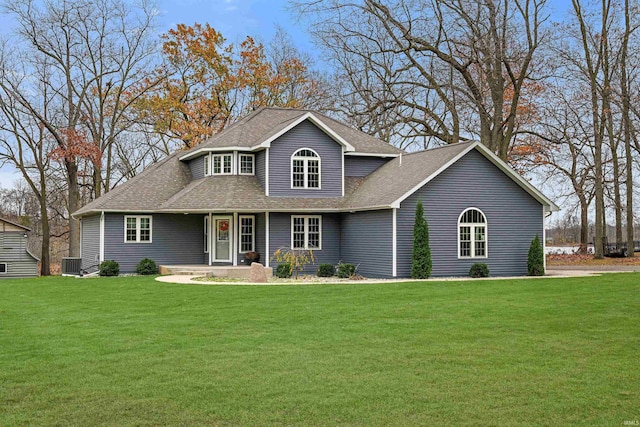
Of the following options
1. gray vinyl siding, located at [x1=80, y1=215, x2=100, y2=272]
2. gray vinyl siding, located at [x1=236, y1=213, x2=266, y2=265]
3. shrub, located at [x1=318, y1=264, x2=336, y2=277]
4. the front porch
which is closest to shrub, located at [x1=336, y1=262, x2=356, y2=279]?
shrub, located at [x1=318, y1=264, x2=336, y2=277]

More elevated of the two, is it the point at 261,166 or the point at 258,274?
the point at 261,166

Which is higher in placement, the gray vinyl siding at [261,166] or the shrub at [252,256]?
the gray vinyl siding at [261,166]

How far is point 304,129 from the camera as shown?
A: 2820cm

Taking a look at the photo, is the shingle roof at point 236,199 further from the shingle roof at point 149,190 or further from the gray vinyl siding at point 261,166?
the shingle roof at point 149,190

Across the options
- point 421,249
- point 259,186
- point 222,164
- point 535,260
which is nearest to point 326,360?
point 421,249

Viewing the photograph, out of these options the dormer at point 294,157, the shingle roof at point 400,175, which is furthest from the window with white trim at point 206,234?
the shingle roof at point 400,175

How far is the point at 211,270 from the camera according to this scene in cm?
2644

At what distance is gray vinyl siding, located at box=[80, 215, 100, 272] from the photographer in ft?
97.7

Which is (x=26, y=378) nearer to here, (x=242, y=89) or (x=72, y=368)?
(x=72, y=368)

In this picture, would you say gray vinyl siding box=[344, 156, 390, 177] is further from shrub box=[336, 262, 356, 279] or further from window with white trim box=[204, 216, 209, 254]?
window with white trim box=[204, 216, 209, 254]

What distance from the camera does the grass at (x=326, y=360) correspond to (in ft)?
23.6

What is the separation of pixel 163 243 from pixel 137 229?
3.96ft

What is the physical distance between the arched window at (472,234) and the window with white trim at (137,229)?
1273 cm

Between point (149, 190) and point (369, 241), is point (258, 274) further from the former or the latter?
point (149, 190)
